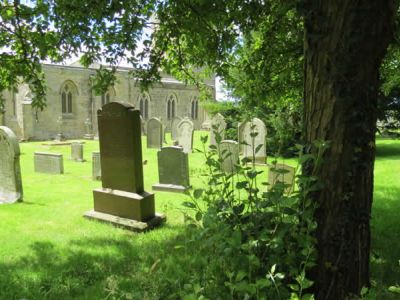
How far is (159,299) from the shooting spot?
9.14ft

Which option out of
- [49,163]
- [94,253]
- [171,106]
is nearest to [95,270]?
[94,253]

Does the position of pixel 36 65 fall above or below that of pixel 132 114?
above

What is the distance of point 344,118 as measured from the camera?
2355 mm

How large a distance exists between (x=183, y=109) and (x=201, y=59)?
98.9 ft

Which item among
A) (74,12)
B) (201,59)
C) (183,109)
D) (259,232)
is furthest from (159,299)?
(183,109)

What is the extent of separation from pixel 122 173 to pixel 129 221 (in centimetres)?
81

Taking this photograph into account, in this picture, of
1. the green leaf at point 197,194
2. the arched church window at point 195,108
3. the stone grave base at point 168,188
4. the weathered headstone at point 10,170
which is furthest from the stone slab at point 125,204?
the arched church window at point 195,108

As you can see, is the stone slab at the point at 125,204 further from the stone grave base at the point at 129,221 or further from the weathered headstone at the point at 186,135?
the weathered headstone at the point at 186,135

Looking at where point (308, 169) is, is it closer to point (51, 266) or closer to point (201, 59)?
point (51, 266)

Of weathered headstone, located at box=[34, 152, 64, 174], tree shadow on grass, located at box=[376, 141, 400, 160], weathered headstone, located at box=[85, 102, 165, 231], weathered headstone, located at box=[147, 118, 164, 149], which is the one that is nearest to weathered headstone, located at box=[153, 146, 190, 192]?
weathered headstone, located at box=[85, 102, 165, 231]

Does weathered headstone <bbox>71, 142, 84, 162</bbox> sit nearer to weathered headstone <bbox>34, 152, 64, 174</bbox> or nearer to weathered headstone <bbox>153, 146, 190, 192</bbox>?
weathered headstone <bbox>34, 152, 64, 174</bbox>

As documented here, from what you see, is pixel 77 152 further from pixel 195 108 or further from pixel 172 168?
pixel 195 108

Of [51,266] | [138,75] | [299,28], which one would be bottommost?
[51,266]

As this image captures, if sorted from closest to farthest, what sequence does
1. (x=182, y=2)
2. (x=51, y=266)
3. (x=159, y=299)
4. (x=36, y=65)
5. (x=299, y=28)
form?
(x=159, y=299) < (x=51, y=266) < (x=36, y=65) < (x=182, y=2) < (x=299, y=28)
